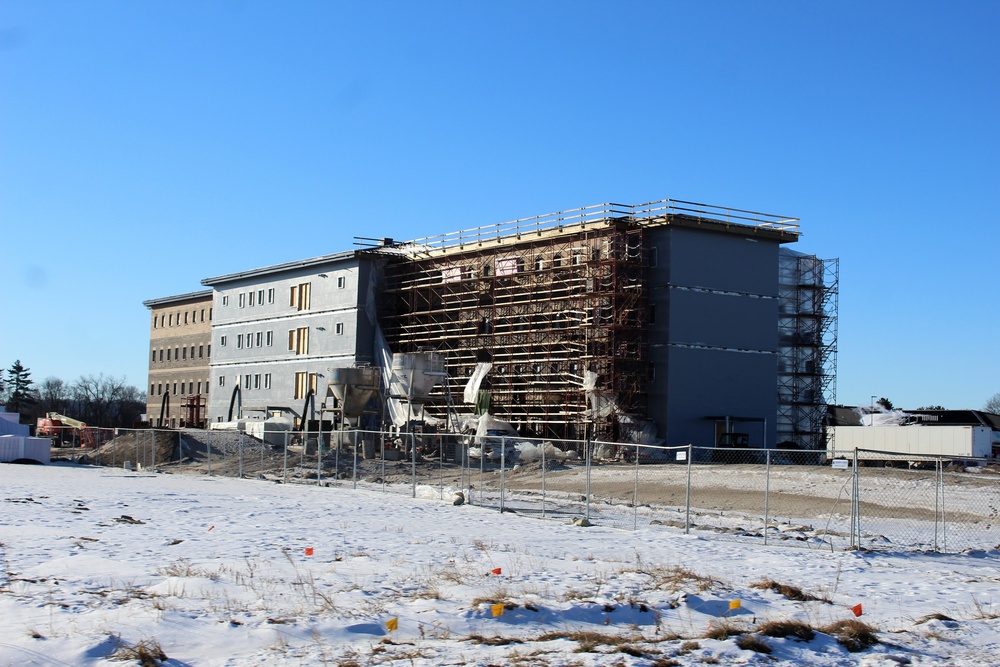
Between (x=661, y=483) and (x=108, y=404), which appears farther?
(x=108, y=404)

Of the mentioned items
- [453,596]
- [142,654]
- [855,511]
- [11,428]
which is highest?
[855,511]

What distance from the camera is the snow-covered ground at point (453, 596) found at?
11281 millimetres

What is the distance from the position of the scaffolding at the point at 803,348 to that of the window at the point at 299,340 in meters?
31.9

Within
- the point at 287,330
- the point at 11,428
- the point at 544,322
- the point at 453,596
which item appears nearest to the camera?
the point at 453,596

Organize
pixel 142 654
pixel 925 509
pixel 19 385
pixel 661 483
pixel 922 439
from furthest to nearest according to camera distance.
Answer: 1. pixel 19 385
2. pixel 922 439
3. pixel 661 483
4. pixel 925 509
5. pixel 142 654

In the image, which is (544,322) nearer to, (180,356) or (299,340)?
(299,340)

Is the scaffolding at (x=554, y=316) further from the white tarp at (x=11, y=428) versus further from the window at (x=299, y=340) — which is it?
the white tarp at (x=11, y=428)

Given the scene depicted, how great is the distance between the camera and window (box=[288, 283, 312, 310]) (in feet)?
243

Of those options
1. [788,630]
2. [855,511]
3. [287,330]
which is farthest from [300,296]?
[788,630]

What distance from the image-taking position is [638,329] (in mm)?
56844

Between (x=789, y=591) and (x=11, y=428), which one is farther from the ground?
(x=11, y=428)

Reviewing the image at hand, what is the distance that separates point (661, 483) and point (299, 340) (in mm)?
40835

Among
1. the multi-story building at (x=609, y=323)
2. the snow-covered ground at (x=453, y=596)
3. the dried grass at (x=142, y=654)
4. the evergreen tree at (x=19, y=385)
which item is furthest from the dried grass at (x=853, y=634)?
the evergreen tree at (x=19, y=385)

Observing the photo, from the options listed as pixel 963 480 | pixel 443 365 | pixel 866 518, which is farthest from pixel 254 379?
pixel 866 518
